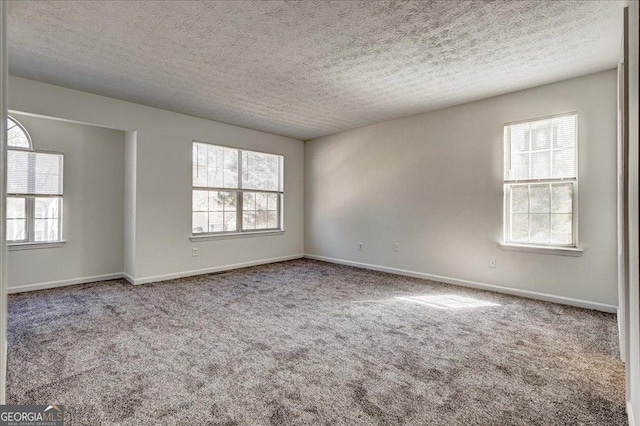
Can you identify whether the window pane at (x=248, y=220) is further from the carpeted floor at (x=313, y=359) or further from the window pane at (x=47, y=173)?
the window pane at (x=47, y=173)

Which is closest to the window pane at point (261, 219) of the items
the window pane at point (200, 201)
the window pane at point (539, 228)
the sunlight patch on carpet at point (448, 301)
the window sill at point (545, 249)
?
the window pane at point (200, 201)

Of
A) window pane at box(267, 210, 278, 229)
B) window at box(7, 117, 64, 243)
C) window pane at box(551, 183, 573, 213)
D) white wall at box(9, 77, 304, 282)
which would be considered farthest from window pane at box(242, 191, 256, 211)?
window pane at box(551, 183, 573, 213)

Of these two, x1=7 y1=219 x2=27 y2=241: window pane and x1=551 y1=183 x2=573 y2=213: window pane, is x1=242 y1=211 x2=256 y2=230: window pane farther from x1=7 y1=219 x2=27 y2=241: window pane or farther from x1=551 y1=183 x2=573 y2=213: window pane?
x1=551 y1=183 x2=573 y2=213: window pane

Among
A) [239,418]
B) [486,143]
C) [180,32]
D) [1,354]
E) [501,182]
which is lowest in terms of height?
[239,418]

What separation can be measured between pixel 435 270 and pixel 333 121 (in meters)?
2.95

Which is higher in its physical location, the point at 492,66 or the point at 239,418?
the point at 492,66

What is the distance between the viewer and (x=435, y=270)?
4.73 meters

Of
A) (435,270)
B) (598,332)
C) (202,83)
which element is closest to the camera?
(598,332)

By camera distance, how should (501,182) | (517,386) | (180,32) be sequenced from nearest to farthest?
1. (517,386)
2. (180,32)
3. (501,182)

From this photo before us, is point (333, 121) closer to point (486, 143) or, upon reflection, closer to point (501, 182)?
point (486, 143)

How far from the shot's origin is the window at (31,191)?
395cm

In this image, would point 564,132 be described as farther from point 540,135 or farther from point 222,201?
point 222,201

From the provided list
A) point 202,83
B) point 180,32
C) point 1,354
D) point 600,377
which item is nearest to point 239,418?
point 1,354

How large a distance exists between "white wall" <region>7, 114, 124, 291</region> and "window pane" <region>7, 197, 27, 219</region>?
1.36ft
